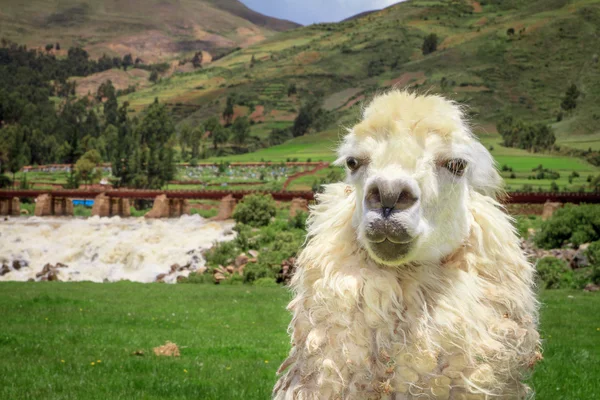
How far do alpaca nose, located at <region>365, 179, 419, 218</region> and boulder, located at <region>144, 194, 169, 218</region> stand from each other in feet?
138

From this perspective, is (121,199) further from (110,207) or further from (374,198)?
(374,198)

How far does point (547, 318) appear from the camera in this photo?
43.0 ft

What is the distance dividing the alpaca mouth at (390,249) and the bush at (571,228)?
23817 mm

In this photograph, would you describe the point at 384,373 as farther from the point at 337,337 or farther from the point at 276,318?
the point at 276,318

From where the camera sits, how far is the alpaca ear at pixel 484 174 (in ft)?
10.7

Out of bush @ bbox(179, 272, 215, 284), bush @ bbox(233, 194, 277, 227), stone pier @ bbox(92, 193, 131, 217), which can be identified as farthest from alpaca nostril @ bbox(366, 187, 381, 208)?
stone pier @ bbox(92, 193, 131, 217)

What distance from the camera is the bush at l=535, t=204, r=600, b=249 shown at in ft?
81.5

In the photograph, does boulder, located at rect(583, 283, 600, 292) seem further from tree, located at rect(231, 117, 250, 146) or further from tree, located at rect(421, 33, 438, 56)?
tree, located at rect(421, 33, 438, 56)

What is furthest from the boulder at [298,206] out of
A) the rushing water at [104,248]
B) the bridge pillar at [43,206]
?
the bridge pillar at [43,206]

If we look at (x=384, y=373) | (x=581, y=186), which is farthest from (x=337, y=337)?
(x=581, y=186)

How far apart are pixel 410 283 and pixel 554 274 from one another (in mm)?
19491

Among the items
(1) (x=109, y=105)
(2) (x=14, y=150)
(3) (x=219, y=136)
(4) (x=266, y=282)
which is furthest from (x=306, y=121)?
(4) (x=266, y=282)

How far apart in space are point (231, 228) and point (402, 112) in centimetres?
3269

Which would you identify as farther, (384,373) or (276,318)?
(276,318)
